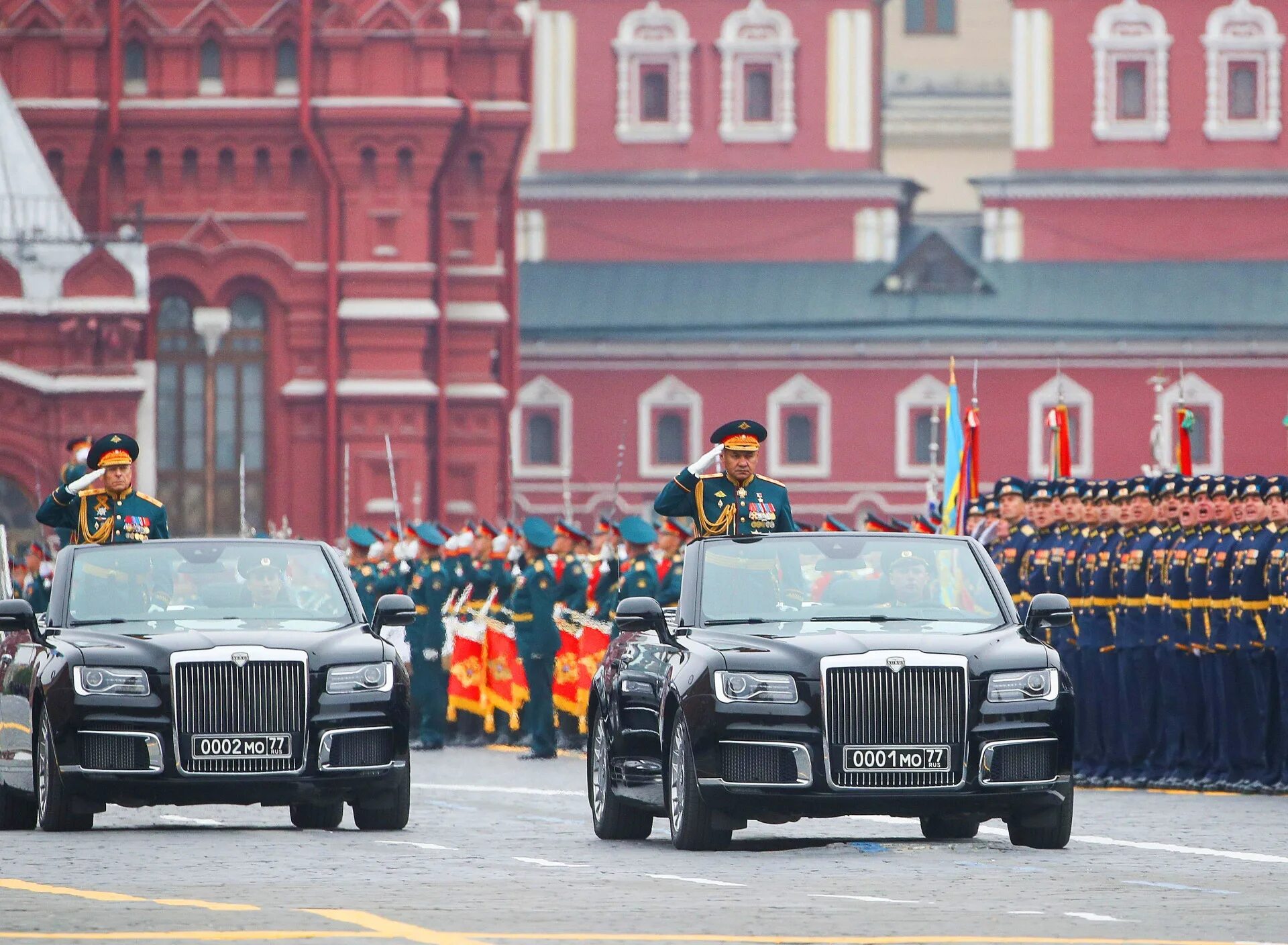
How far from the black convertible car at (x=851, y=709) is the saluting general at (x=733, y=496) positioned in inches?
61.9

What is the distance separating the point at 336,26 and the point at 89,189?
473cm

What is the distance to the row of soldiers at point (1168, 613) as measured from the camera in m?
18.3

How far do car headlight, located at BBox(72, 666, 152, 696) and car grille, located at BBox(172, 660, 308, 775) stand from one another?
0.53ft

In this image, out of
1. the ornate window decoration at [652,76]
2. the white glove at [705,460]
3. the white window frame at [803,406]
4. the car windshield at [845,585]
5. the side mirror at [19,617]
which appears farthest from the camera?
the ornate window decoration at [652,76]

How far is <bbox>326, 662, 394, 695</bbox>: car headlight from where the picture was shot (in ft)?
48.3

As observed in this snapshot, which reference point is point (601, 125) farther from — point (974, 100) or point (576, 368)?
point (974, 100)

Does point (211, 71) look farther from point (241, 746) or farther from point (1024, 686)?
point (1024, 686)

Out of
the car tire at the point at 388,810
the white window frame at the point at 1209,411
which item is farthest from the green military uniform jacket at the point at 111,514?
the white window frame at the point at 1209,411

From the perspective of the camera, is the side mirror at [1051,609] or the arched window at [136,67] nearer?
the side mirror at [1051,609]

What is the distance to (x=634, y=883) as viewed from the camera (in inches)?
491

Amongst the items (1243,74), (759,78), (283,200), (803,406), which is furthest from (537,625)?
(1243,74)

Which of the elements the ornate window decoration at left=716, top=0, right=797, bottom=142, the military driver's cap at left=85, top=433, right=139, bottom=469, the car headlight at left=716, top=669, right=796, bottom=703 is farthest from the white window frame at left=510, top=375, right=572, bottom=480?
the car headlight at left=716, top=669, right=796, bottom=703

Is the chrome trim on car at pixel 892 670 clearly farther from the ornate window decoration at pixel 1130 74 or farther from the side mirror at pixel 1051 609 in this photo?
the ornate window decoration at pixel 1130 74

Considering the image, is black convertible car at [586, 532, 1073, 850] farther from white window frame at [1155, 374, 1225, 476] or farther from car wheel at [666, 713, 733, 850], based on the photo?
white window frame at [1155, 374, 1225, 476]
